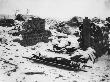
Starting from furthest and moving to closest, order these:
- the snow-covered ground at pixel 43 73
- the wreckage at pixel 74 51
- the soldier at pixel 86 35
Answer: the soldier at pixel 86 35 < the wreckage at pixel 74 51 < the snow-covered ground at pixel 43 73

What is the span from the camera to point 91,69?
16875 millimetres

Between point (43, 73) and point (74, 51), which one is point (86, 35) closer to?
point (74, 51)

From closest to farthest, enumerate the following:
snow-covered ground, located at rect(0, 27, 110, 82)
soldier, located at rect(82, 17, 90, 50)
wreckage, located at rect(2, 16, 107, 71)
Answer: snow-covered ground, located at rect(0, 27, 110, 82), wreckage, located at rect(2, 16, 107, 71), soldier, located at rect(82, 17, 90, 50)

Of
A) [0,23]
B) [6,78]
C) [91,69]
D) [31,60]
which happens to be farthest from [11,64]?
[0,23]

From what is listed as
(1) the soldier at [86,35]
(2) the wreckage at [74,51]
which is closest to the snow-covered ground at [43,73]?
(2) the wreckage at [74,51]

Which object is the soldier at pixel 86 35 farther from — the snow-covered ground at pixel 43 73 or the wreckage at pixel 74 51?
the snow-covered ground at pixel 43 73

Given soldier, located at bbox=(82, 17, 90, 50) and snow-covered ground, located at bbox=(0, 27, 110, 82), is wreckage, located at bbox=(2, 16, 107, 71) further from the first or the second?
snow-covered ground, located at bbox=(0, 27, 110, 82)

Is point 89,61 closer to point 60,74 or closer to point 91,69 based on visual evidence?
point 91,69

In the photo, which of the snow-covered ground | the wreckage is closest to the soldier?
the wreckage

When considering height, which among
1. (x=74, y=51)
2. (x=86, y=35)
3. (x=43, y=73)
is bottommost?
(x=43, y=73)

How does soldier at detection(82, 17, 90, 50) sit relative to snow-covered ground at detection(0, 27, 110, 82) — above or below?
above

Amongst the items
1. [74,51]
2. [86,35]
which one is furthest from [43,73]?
[86,35]

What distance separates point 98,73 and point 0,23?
150 ft

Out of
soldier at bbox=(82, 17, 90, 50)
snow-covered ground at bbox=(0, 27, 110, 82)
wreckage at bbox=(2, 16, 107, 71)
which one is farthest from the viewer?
soldier at bbox=(82, 17, 90, 50)
